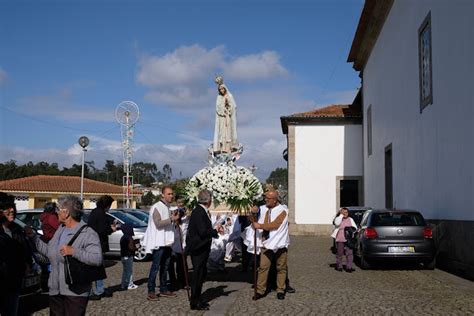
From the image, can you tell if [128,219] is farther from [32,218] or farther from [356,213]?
[356,213]

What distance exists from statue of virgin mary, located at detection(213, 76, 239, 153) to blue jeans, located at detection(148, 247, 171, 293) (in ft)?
24.5

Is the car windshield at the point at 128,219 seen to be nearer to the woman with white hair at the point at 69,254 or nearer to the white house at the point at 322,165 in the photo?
the woman with white hair at the point at 69,254

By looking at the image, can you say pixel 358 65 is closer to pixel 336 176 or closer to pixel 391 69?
pixel 336 176

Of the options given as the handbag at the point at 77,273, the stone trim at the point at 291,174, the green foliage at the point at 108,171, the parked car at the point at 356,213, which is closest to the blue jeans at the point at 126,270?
the handbag at the point at 77,273

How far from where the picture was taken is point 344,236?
13562 millimetres

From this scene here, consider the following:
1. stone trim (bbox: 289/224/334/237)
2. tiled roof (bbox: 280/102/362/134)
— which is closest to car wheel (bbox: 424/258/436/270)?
stone trim (bbox: 289/224/334/237)

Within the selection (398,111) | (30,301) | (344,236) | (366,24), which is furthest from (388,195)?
(30,301)

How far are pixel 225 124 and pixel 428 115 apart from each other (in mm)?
5780

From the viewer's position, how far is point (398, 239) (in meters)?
13.5

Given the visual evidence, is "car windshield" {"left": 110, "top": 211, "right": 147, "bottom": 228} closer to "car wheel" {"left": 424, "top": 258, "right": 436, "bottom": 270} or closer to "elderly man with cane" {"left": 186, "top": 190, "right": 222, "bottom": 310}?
"car wheel" {"left": 424, "top": 258, "right": 436, "bottom": 270}

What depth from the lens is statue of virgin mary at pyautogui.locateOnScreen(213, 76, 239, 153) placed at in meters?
16.7

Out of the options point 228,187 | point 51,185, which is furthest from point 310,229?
point 51,185

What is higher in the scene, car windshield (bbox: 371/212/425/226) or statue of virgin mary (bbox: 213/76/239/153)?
statue of virgin mary (bbox: 213/76/239/153)

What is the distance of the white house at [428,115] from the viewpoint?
12992 mm
